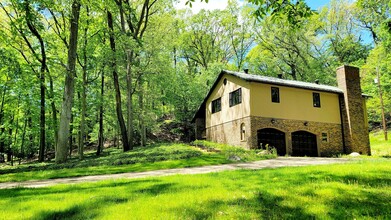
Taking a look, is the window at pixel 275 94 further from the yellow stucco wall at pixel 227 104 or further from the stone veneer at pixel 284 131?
the yellow stucco wall at pixel 227 104

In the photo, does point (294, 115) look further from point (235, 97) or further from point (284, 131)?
point (235, 97)

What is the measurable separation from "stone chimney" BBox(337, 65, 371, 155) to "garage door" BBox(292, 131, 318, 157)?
3.19m

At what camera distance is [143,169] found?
1373 cm

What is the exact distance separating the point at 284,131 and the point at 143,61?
1606 cm

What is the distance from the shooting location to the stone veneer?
22.2 metres

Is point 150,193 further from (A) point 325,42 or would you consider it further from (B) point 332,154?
(A) point 325,42

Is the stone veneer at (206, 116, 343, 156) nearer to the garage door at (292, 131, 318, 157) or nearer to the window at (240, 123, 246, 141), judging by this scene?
the window at (240, 123, 246, 141)

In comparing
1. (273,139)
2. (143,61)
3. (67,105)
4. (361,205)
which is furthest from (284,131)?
(361,205)

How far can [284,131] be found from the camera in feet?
76.1

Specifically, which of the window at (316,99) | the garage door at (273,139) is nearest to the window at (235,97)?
the garage door at (273,139)

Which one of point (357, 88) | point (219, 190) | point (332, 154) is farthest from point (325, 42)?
point (219, 190)

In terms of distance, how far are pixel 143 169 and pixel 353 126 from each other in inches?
794

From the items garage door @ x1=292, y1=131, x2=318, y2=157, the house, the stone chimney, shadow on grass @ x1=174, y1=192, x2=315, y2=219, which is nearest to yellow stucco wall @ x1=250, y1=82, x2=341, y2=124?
the house

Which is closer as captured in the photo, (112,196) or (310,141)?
(112,196)
